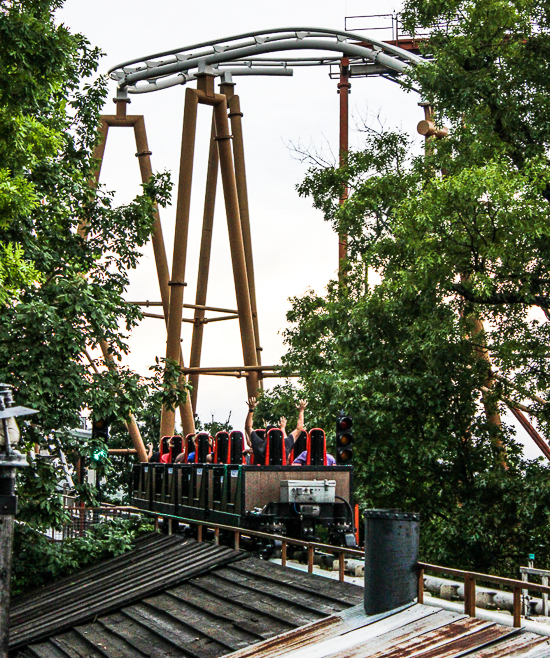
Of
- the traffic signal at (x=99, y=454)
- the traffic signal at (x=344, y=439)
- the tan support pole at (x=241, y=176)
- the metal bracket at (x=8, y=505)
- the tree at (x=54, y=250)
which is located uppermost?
the tan support pole at (x=241, y=176)

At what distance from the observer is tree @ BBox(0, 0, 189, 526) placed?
15492 millimetres

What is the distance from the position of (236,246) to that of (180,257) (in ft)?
6.91

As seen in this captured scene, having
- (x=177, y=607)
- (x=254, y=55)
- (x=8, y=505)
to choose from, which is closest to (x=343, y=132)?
(x=254, y=55)

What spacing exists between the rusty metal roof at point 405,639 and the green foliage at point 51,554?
8.62 meters

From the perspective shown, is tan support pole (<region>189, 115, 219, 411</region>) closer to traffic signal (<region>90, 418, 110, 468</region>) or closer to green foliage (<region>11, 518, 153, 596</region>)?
green foliage (<region>11, 518, 153, 596</region>)

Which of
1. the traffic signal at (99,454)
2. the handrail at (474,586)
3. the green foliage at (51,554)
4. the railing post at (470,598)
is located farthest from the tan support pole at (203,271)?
the railing post at (470,598)

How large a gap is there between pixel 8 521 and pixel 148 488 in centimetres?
847

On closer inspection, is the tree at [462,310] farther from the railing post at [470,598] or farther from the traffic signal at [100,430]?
the railing post at [470,598]

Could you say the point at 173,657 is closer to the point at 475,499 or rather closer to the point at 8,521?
the point at 8,521

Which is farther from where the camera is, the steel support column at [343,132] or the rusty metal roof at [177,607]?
the steel support column at [343,132]

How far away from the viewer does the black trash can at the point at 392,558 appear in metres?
10.4

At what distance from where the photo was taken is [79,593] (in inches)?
665

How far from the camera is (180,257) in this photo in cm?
3089

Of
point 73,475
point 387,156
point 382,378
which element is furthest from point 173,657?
point 387,156
